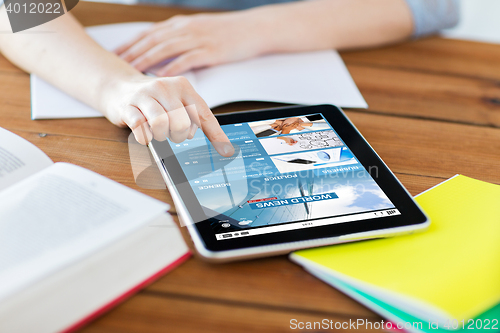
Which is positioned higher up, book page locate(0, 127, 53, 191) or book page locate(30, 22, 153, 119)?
book page locate(0, 127, 53, 191)

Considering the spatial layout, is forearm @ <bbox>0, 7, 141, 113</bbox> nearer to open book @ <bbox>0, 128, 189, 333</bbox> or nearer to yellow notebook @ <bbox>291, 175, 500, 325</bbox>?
open book @ <bbox>0, 128, 189, 333</bbox>

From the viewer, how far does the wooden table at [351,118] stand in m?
0.34

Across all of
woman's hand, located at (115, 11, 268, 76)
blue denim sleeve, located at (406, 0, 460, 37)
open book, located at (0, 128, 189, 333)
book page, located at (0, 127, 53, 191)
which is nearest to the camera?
open book, located at (0, 128, 189, 333)

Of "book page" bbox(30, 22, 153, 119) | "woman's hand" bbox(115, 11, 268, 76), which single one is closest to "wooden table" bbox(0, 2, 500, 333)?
"book page" bbox(30, 22, 153, 119)

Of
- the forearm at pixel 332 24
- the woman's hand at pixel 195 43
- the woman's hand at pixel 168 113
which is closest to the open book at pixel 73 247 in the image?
the woman's hand at pixel 168 113

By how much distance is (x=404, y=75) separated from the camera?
30.4 inches

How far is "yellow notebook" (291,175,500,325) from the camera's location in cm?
33

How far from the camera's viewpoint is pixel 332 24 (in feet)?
2.69

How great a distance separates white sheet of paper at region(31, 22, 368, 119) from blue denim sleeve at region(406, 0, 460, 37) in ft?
0.71

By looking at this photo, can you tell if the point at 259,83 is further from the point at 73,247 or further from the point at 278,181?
the point at 73,247

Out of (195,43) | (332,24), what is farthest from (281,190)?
(332,24)

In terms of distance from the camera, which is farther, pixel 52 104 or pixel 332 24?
pixel 332 24

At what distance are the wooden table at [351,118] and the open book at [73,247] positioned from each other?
0.02m

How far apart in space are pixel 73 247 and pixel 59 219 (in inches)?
1.5
